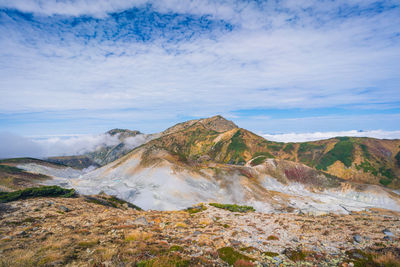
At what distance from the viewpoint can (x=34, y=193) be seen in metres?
34.9

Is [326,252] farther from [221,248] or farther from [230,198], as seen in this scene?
[230,198]

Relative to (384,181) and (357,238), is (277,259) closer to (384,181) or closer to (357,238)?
(357,238)

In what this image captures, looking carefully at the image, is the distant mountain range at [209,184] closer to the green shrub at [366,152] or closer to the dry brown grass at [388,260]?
the dry brown grass at [388,260]

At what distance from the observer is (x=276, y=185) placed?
107 metres

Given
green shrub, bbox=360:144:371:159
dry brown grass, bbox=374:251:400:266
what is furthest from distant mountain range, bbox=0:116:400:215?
green shrub, bbox=360:144:371:159

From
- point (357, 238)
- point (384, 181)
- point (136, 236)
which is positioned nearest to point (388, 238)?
point (357, 238)

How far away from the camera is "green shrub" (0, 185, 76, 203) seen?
31359 millimetres

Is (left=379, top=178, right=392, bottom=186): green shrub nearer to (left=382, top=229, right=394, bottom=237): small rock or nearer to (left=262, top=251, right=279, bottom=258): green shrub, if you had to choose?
(left=382, top=229, right=394, bottom=237): small rock

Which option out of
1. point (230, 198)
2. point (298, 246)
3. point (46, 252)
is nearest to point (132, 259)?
point (46, 252)

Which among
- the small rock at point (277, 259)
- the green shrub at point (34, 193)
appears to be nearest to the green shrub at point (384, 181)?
Result: the small rock at point (277, 259)

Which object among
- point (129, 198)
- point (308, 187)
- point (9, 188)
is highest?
point (9, 188)

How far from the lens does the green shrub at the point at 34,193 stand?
3136cm

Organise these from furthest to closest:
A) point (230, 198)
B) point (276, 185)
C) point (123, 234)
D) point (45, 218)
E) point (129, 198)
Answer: point (276, 185), point (230, 198), point (129, 198), point (45, 218), point (123, 234)

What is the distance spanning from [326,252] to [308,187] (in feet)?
366
